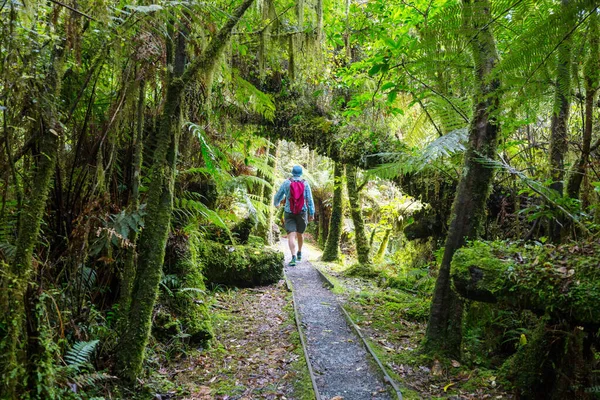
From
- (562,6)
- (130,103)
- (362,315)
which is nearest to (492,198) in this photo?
(362,315)

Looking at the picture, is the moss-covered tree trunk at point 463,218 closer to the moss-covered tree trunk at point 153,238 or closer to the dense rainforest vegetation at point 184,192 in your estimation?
the dense rainforest vegetation at point 184,192

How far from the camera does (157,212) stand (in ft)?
12.1

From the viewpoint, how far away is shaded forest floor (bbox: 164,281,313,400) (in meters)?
3.89

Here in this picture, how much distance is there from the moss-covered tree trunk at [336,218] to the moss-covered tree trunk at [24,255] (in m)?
8.08

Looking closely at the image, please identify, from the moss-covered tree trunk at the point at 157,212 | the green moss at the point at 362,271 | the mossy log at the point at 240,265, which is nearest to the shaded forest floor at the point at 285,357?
the mossy log at the point at 240,265

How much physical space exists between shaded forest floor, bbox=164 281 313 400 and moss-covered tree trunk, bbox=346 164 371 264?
3.53 m

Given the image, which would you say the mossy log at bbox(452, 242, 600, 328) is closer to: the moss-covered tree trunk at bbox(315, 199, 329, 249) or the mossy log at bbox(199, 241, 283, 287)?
the mossy log at bbox(199, 241, 283, 287)

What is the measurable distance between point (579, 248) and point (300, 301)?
182 inches

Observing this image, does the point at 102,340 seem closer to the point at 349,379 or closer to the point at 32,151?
the point at 32,151

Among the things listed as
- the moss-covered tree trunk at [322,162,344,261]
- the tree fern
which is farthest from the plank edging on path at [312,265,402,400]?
the moss-covered tree trunk at [322,162,344,261]

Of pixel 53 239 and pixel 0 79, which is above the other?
pixel 0 79

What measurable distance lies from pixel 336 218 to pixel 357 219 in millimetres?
944

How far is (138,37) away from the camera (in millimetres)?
3205

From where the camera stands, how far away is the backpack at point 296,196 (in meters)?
9.23
